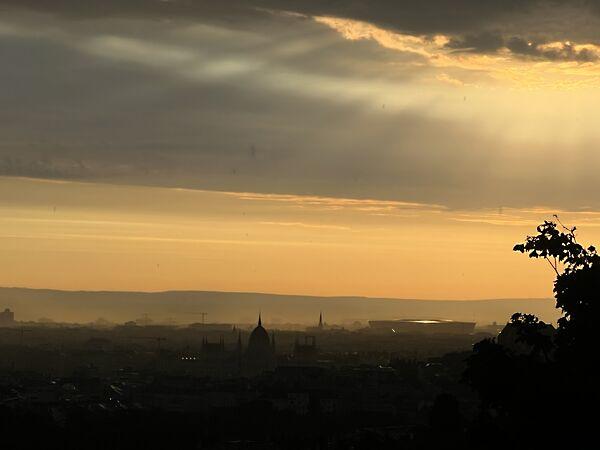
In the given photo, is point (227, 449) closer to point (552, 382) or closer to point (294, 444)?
point (294, 444)

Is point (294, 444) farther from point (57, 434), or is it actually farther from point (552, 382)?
point (552, 382)

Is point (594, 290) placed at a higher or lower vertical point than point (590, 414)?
higher

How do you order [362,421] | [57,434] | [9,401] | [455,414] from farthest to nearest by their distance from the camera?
[9,401] → [362,421] → [57,434] → [455,414]

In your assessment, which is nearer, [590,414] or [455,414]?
[590,414]

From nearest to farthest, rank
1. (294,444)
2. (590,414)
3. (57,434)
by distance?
(590,414), (294,444), (57,434)

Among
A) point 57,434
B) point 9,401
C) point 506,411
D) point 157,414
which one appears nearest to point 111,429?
point 57,434

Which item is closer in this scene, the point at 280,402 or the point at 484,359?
the point at 484,359

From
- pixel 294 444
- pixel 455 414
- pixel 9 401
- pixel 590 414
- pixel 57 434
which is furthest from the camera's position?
pixel 9 401

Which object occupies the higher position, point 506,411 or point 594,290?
point 594,290

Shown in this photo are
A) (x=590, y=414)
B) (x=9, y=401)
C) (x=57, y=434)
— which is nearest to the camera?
(x=590, y=414)

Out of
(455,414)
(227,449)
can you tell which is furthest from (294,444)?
(455,414)
